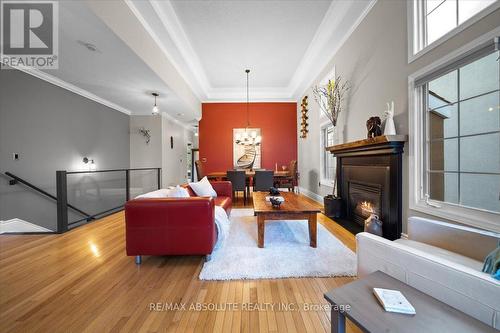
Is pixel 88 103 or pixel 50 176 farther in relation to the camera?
pixel 88 103

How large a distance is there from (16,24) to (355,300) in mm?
4457

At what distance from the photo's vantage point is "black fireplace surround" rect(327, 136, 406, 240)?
2.33 meters

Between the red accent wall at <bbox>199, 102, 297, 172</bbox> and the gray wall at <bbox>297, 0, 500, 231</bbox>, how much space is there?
2.83 m

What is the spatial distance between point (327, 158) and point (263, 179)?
1624 mm

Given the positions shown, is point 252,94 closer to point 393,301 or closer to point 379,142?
point 379,142

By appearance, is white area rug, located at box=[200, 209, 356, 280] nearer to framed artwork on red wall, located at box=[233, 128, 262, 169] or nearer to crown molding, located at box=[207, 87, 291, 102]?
framed artwork on red wall, located at box=[233, 128, 262, 169]

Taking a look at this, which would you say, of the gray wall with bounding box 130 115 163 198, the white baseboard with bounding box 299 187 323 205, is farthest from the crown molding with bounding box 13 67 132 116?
the white baseboard with bounding box 299 187 323 205

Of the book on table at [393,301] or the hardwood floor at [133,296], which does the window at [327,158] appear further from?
the book on table at [393,301]

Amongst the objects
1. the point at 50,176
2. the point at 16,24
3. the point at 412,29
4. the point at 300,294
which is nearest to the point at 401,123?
the point at 412,29

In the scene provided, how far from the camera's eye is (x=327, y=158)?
474 centimetres

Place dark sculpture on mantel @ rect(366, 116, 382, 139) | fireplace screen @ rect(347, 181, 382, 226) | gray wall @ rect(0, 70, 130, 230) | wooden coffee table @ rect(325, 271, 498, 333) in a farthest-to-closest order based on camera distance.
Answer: gray wall @ rect(0, 70, 130, 230), fireplace screen @ rect(347, 181, 382, 226), dark sculpture on mantel @ rect(366, 116, 382, 139), wooden coffee table @ rect(325, 271, 498, 333)

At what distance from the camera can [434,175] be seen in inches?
82.7

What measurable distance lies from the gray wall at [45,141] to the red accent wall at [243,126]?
2.89 m

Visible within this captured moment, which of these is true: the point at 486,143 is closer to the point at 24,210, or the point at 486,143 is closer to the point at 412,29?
the point at 412,29
